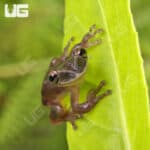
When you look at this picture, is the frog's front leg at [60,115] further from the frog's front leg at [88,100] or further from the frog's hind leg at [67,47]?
the frog's hind leg at [67,47]

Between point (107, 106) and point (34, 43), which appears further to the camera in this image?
point (34, 43)

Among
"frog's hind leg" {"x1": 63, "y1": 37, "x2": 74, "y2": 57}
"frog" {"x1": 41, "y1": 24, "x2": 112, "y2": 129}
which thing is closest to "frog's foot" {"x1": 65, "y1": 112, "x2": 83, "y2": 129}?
"frog" {"x1": 41, "y1": 24, "x2": 112, "y2": 129}

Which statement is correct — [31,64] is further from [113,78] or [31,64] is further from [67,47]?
[113,78]

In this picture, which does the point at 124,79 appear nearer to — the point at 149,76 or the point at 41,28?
the point at 149,76

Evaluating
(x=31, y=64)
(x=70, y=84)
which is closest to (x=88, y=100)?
(x=70, y=84)

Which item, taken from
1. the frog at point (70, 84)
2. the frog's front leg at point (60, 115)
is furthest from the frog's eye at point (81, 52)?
the frog's front leg at point (60, 115)

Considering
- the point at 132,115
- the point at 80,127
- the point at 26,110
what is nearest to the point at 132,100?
the point at 132,115

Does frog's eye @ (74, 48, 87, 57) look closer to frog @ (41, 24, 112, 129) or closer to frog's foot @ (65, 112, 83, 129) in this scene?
frog @ (41, 24, 112, 129)
